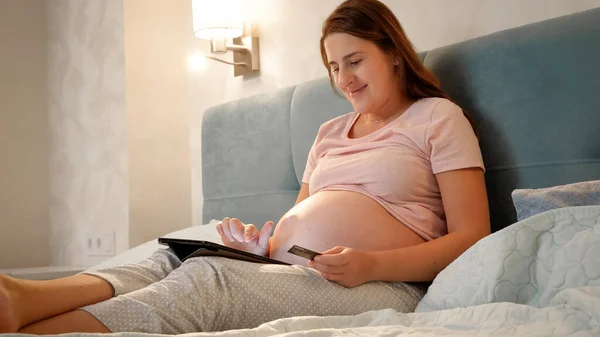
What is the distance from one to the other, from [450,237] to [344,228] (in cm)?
21

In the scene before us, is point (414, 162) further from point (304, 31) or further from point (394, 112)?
point (304, 31)

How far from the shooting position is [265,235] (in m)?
1.48

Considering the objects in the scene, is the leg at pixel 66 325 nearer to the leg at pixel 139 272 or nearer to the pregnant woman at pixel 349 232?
the pregnant woman at pixel 349 232

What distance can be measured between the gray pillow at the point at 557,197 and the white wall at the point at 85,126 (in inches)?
77.5

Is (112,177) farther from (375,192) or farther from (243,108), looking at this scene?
(375,192)

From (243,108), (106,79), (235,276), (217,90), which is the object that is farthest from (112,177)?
(235,276)

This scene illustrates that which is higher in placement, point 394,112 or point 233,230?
point 394,112

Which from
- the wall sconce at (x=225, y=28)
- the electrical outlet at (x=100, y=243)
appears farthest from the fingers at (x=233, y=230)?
the electrical outlet at (x=100, y=243)

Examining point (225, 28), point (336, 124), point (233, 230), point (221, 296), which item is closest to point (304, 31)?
point (225, 28)

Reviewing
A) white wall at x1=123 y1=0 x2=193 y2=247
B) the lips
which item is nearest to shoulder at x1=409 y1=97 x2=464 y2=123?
the lips

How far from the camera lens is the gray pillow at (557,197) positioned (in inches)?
47.7

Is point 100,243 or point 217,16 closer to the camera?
point 217,16

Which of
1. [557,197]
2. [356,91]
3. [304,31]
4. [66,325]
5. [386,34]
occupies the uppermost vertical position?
[304,31]

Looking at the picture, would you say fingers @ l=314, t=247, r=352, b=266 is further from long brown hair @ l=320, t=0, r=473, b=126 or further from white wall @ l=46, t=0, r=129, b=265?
white wall @ l=46, t=0, r=129, b=265
